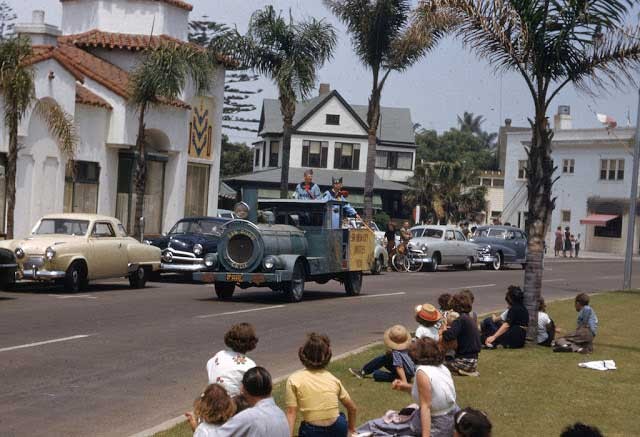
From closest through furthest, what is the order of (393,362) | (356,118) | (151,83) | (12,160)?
(393,362)
(12,160)
(151,83)
(356,118)

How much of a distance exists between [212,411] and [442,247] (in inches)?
1312

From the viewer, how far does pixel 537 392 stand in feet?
39.9

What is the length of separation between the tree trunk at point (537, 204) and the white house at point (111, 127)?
17.7 metres

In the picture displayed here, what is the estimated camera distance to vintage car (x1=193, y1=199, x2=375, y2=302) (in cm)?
2177

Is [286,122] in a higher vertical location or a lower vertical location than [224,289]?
higher

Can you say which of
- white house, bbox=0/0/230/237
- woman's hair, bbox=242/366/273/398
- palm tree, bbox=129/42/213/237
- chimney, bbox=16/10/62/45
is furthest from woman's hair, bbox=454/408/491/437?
chimney, bbox=16/10/62/45

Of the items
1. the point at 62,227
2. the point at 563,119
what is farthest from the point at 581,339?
the point at 563,119

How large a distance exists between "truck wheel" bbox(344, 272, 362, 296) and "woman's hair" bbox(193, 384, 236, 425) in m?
18.0

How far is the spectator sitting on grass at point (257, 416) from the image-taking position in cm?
691

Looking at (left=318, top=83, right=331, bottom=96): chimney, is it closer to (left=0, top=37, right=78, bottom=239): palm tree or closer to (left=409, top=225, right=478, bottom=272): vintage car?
(left=409, top=225, right=478, bottom=272): vintage car

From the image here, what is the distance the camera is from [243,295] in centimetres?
2430

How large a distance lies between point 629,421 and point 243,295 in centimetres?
1436

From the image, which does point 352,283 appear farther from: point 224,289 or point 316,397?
point 316,397

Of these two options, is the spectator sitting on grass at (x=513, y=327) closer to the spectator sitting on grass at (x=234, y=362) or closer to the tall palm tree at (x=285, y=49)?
the spectator sitting on grass at (x=234, y=362)
